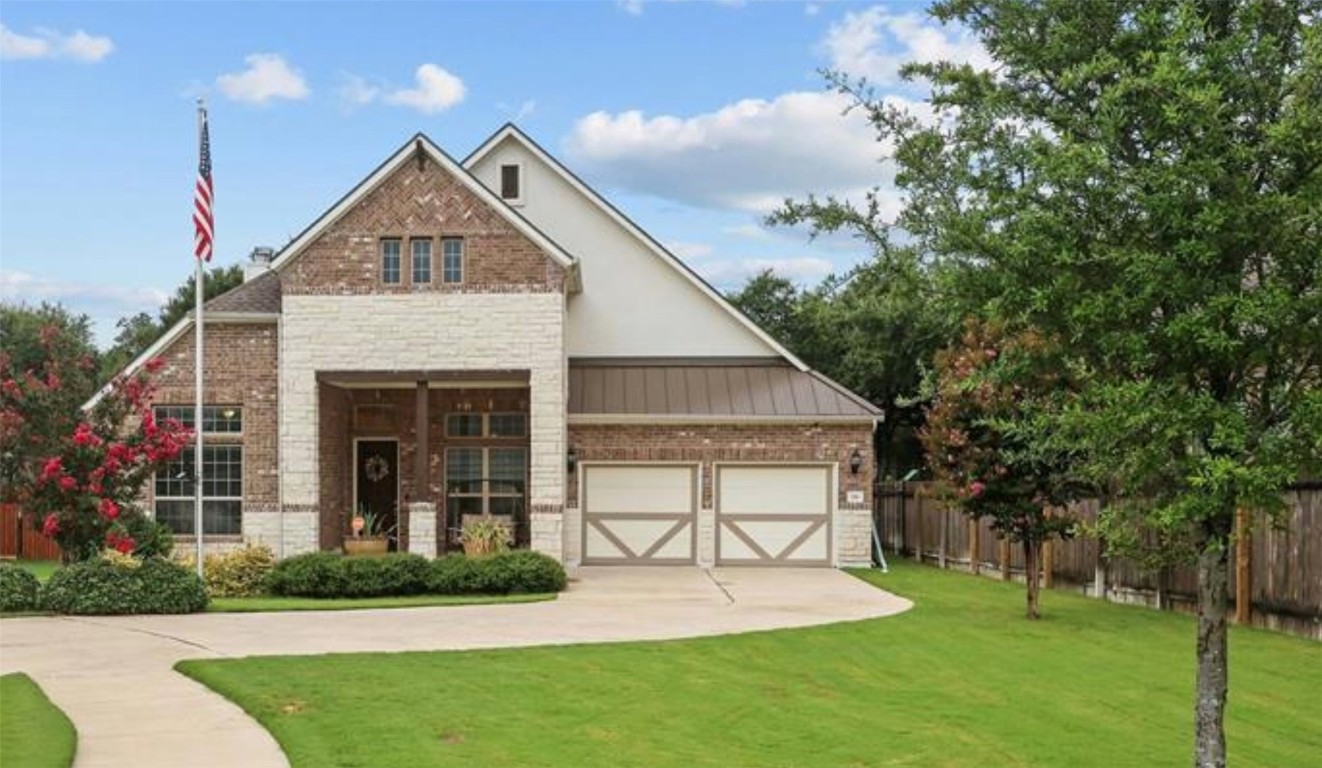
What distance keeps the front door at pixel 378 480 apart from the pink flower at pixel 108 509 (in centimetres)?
884

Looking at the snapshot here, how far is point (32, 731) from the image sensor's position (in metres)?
9.02

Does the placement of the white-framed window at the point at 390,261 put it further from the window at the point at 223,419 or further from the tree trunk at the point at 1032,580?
the tree trunk at the point at 1032,580

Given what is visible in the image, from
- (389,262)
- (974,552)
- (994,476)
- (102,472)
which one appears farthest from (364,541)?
(974,552)

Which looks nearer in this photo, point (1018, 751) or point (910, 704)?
point (1018, 751)

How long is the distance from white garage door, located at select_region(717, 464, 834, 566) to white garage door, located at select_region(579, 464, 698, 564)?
2.15ft

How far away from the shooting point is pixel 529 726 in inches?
369

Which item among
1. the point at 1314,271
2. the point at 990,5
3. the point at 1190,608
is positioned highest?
the point at 990,5

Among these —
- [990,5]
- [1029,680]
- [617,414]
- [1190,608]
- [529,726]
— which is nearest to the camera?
[990,5]

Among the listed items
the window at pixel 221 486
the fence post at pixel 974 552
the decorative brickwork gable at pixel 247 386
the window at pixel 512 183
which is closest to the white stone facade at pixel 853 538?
the fence post at pixel 974 552

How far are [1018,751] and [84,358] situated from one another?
46.9ft

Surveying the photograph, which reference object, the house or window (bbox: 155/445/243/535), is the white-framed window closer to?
the house

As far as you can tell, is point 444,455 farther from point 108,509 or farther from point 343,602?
point 108,509

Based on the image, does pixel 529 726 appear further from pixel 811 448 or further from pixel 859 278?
pixel 811 448

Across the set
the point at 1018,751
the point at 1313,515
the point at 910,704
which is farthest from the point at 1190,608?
the point at 1018,751
